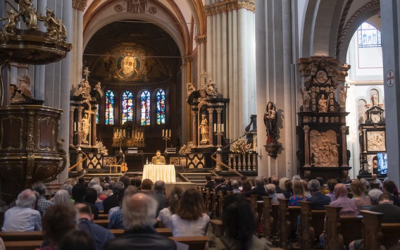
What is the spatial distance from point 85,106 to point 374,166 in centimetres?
1575

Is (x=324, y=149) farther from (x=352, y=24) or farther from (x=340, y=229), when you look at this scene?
(x=340, y=229)

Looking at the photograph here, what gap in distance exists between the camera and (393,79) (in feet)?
38.5

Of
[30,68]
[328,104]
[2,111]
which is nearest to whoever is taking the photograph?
[2,111]

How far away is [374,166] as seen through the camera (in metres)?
27.6

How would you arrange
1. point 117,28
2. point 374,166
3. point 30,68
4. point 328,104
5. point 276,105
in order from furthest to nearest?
point 117,28 < point 374,166 < point 276,105 < point 328,104 < point 30,68

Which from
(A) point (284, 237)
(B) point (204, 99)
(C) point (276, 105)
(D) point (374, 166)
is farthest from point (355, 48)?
(A) point (284, 237)

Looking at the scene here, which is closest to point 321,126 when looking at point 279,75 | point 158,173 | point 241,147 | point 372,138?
point 279,75

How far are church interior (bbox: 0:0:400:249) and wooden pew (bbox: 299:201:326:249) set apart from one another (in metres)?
3.68

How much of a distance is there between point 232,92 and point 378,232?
2401cm

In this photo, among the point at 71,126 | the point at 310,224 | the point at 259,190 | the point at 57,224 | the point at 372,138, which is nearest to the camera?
the point at 57,224

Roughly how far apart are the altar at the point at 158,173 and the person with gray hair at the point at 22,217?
1165 cm

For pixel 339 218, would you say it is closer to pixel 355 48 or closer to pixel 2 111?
pixel 2 111

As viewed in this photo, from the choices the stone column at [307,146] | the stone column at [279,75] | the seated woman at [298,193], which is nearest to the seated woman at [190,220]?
the seated woman at [298,193]

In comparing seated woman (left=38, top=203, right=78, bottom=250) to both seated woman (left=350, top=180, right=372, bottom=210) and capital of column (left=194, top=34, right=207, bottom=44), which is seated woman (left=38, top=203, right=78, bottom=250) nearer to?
seated woman (left=350, top=180, right=372, bottom=210)
